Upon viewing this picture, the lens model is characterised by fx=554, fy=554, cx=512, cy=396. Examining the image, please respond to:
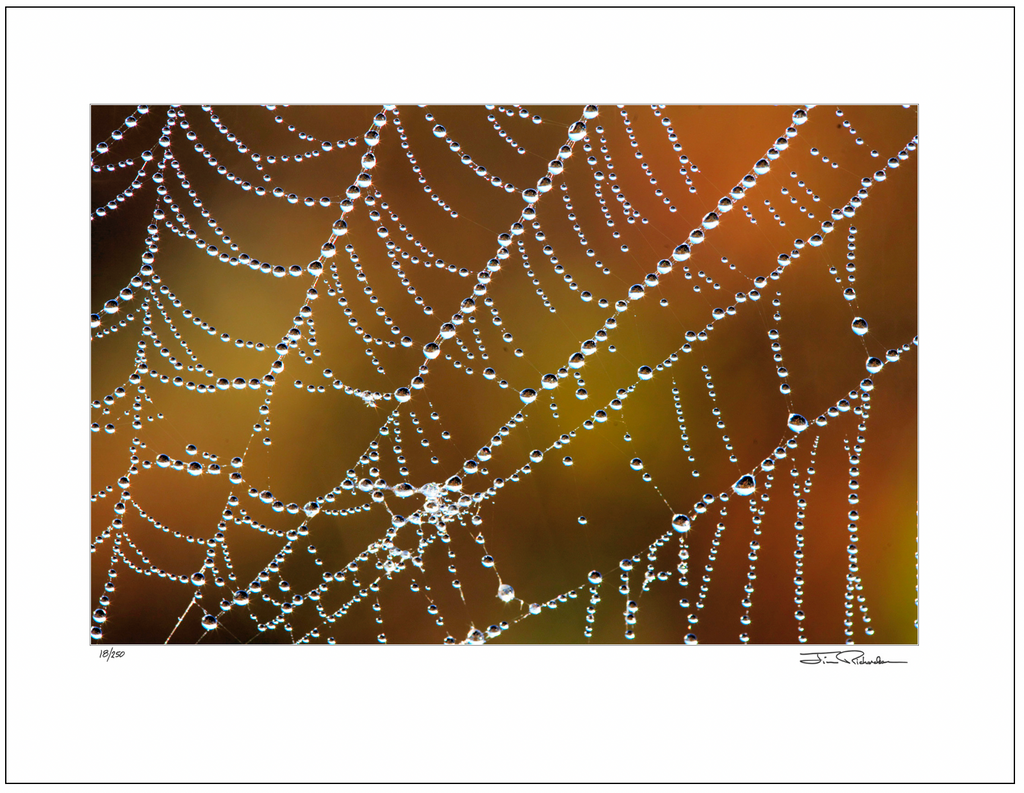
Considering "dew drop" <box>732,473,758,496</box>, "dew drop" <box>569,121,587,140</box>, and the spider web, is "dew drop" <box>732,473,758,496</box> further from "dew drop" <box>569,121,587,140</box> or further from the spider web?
"dew drop" <box>569,121,587,140</box>

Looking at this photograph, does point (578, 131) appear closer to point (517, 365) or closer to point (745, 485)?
point (517, 365)

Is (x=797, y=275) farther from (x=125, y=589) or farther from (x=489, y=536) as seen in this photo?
(x=125, y=589)

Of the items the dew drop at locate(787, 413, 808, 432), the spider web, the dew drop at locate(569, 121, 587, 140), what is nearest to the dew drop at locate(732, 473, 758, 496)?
the spider web

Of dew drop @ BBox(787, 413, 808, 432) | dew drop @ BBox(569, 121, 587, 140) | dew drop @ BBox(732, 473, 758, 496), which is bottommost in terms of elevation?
dew drop @ BBox(732, 473, 758, 496)

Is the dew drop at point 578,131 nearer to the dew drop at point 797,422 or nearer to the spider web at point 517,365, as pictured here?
the spider web at point 517,365

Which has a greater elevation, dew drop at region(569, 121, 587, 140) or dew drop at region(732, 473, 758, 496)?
dew drop at region(569, 121, 587, 140)

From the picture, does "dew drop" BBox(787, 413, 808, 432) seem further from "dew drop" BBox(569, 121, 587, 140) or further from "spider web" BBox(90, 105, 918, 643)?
"dew drop" BBox(569, 121, 587, 140)

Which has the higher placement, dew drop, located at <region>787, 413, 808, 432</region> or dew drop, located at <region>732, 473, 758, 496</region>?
dew drop, located at <region>787, 413, 808, 432</region>

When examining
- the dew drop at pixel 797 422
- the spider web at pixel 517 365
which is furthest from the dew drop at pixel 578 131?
the dew drop at pixel 797 422

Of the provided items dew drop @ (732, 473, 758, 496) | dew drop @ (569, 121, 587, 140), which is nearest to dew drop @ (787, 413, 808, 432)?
dew drop @ (732, 473, 758, 496)

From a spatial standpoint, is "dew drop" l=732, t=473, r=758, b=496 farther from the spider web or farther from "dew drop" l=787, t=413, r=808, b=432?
"dew drop" l=787, t=413, r=808, b=432

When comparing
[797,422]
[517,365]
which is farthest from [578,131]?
[797,422]
